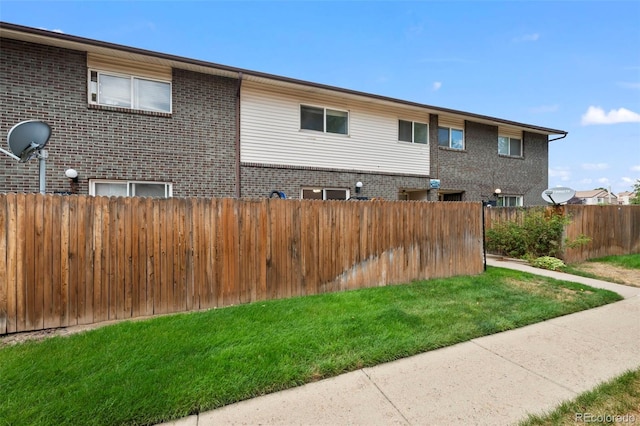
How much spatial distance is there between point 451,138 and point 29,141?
13.8 meters

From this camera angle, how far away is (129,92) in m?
7.93

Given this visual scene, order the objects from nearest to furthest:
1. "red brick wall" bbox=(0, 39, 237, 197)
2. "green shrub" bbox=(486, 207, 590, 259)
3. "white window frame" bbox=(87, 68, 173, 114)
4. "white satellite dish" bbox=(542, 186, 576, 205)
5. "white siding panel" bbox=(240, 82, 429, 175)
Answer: "red brick wall" bbox=(0, 39, 237, 197)
"white window frame" bbox=(87, 68, 173, 114)
"white satellite dish" bbox=(542, 186, 576, 205)
"green shrub" bbox=(486, 207, 590, 259)
"white siding panel" bbox=(240, 82, 429, 175)

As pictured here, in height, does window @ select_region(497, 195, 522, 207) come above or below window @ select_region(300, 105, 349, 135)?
below

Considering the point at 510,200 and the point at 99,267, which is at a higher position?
the point at 510,200

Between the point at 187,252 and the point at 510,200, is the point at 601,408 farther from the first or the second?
the point at 510,200

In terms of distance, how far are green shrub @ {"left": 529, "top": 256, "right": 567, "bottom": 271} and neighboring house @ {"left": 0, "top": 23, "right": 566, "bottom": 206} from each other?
4.91m

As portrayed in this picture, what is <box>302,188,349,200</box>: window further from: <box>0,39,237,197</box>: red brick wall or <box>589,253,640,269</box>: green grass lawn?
<box>589,253,640,269</box>: green grass lawn

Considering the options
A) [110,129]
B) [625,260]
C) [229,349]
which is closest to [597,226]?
[625,260]

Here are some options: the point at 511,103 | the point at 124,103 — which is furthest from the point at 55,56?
the point at 511,103

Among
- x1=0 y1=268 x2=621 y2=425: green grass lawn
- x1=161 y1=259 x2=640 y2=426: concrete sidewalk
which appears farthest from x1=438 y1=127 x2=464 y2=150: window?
x1=161 y1=259 x2=640 y2=426: concrete sidewalk

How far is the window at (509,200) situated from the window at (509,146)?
6.92ft

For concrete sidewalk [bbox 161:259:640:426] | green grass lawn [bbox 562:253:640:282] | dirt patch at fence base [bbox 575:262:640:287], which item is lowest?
concrete sidewalk [bbox 161:259:640:426]

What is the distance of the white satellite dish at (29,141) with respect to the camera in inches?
187

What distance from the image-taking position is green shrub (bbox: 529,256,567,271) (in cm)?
805
